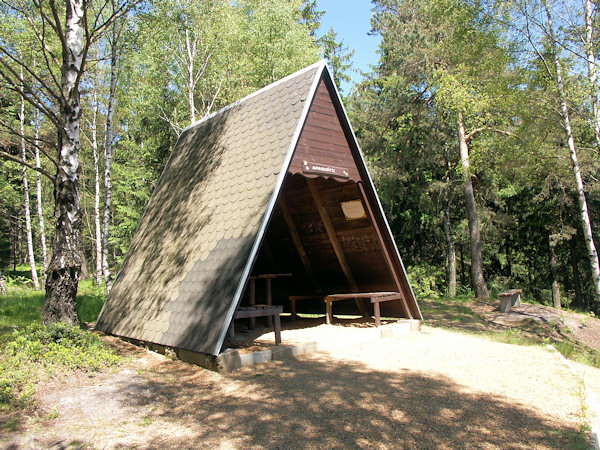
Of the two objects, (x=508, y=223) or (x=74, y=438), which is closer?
(x=74, y=438)

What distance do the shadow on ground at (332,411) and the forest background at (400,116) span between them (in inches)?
109

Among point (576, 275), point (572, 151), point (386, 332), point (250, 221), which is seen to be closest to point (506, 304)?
point (572, 151)

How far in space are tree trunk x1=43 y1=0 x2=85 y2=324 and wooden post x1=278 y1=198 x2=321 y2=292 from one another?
408cm

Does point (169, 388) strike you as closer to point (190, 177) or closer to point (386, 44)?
point (190, 177)

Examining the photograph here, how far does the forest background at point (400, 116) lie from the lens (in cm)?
1019

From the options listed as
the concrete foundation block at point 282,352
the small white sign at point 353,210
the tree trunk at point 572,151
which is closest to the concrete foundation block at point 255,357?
the concrete foundation block at point 282,352

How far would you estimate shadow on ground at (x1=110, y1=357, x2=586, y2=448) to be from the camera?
135 inches

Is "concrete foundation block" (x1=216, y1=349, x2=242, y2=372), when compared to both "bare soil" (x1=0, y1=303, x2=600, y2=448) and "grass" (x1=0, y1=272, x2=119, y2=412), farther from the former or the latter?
"grass" (x1=0, y1=272, x2=119, y2=412)

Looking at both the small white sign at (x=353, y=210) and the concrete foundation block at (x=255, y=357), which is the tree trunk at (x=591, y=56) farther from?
the concrete foundation block at (x=255, y=357)

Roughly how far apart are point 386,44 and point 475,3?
30.7 feet

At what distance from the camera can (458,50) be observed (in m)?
13.2

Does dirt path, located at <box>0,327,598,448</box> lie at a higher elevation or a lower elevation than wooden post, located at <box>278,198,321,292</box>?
lower

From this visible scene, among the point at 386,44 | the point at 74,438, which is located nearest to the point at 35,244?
the point at 386,44

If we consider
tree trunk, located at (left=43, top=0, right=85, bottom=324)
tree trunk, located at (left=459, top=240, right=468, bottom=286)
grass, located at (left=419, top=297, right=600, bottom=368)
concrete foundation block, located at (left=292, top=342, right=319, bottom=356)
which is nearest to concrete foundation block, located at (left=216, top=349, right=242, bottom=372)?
concrete foundation block, located at (left=292, top=342, right=319, bottom=356)
